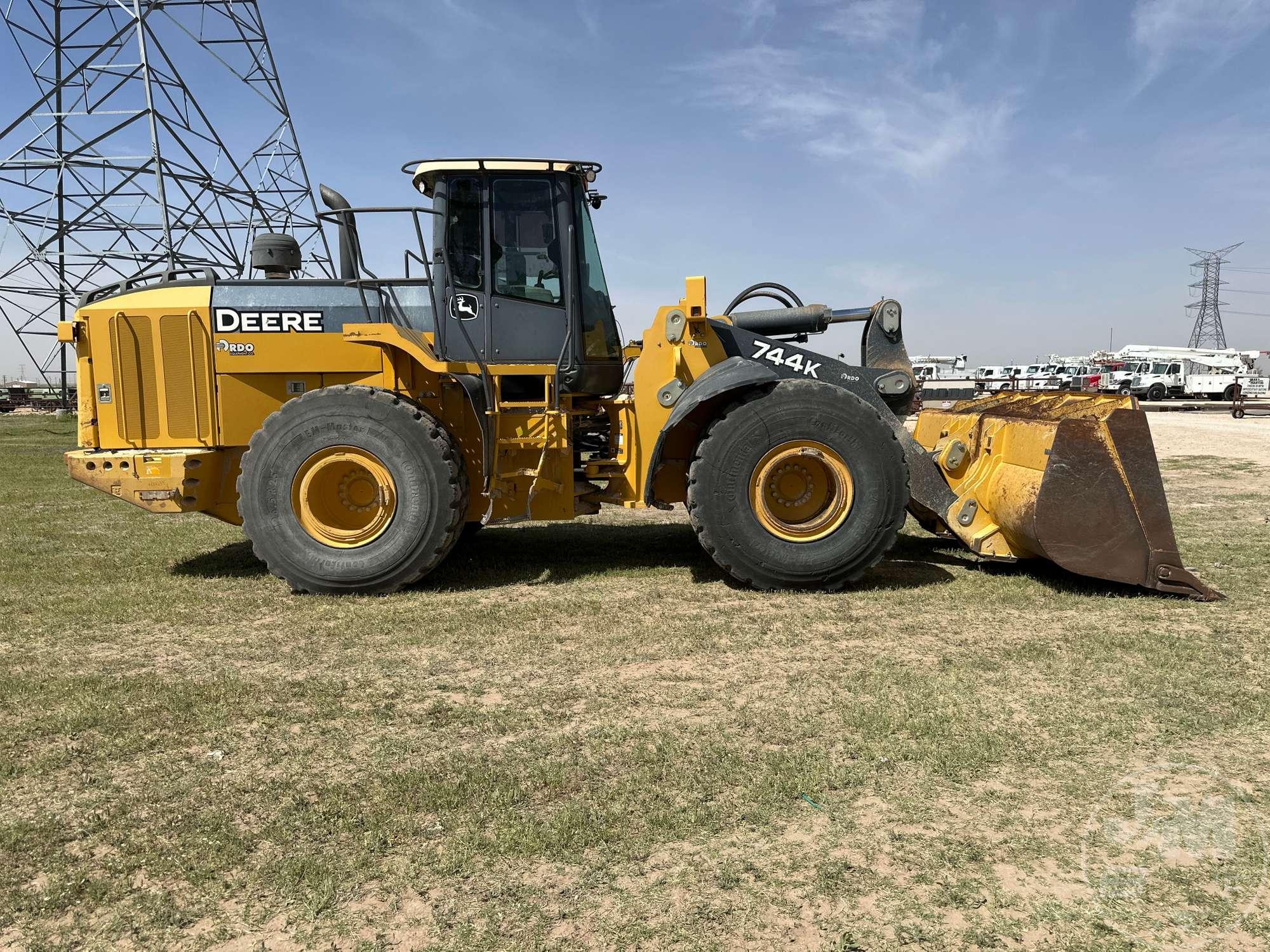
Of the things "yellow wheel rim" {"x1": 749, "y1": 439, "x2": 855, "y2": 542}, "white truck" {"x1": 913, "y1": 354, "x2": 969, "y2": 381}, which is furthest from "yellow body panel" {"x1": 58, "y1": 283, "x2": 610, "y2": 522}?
"white truck" {"x1": 913, "y1": 354, "x2": 969, "y2": 381}

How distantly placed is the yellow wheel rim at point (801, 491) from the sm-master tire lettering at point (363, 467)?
2061mm

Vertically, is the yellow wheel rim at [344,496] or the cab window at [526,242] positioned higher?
the cab window at [526,242]

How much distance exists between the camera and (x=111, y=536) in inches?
311

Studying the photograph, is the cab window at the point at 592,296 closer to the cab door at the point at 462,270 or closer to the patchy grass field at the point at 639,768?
the cab door at the point at 462,270

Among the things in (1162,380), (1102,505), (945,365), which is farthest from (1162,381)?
(1102,505)

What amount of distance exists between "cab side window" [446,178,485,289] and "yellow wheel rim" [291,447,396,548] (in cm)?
143

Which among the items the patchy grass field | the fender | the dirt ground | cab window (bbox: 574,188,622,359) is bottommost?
the patchy grass field

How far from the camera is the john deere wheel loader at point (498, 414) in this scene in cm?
568

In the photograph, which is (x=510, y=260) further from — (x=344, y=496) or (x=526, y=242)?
(x=344, y=496)

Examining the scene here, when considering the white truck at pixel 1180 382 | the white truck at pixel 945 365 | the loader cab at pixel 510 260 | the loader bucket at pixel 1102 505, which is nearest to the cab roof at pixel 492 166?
the loader cab at pixel 510 260

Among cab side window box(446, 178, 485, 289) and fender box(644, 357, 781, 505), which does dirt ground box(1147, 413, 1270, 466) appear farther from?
cab side window box(446, 178, 485, 289)

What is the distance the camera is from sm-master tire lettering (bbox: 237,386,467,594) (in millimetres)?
5711

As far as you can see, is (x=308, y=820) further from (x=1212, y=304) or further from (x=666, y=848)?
(x=1212, y=304)

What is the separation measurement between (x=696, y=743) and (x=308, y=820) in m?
1.44
